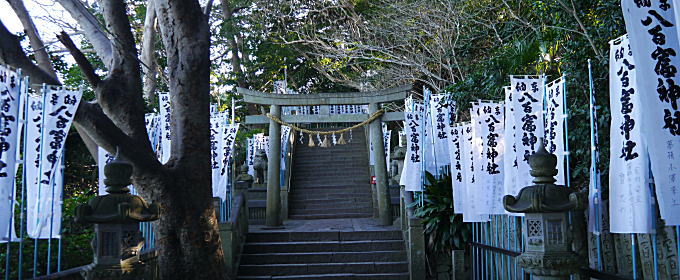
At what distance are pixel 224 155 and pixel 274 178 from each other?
2546 mm

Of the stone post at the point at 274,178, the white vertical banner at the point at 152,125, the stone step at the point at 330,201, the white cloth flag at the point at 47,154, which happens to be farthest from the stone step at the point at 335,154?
the white cloth flag at the point at 47,154

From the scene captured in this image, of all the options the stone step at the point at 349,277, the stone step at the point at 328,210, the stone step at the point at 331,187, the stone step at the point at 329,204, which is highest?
the stone step at the point at 331,187

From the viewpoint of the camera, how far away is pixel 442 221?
11.1 meters

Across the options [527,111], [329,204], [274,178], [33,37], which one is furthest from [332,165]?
[33,37]

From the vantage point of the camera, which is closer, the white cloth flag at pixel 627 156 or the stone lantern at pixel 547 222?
the white cloth flag at pixel 627 156

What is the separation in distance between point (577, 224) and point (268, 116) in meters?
10.4

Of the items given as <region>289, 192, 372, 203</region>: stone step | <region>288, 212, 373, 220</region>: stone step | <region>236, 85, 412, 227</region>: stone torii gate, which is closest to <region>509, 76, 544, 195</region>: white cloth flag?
<region>236, 85, 412, 227</region>: stone torii gate

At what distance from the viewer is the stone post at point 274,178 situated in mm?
14734

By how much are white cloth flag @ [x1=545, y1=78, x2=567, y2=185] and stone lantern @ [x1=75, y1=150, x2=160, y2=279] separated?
16.1 feet

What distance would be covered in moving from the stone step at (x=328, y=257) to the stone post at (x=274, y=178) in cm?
279

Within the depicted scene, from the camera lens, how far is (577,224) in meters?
6.36

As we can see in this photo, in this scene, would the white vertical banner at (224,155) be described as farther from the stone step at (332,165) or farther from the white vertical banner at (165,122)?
the stone step at (332,165)

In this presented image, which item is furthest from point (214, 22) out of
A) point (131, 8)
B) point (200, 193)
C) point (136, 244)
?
point (136, 244)

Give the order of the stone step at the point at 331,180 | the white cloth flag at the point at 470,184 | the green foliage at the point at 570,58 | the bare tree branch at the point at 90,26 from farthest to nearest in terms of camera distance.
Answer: the stone step at the point at 331,180 < the white cloth flag at the point at 470,184 < the green foliage at the point at 570,58 < the bare tree branch at the point at 90,26
